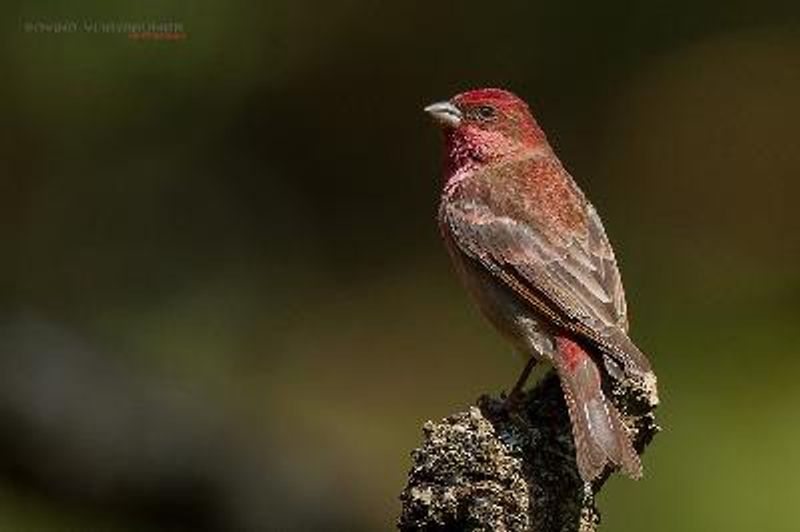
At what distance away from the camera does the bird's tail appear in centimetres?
480

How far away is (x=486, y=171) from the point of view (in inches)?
271

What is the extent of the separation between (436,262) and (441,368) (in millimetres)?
457

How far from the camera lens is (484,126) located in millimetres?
6965

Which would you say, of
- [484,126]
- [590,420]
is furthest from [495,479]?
[484,126]

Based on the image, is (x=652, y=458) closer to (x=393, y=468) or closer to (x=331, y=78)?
(x=393, y=468)

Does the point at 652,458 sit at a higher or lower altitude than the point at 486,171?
lower

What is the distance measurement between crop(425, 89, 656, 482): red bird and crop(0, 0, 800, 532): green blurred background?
726 millimetres

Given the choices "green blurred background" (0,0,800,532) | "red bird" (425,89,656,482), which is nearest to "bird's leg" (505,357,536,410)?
"red bird" (425,89,656,482)

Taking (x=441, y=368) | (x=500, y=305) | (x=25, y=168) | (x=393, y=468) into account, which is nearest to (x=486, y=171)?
(x=500, y=305)

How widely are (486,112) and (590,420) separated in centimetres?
211

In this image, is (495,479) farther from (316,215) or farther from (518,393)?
(316,215)

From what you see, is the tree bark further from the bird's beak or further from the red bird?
the bird's beak

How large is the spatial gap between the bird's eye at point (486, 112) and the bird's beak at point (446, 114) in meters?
0.07

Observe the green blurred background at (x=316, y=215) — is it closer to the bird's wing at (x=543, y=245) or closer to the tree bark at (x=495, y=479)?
the bird's wing at (x=543, y=245)
